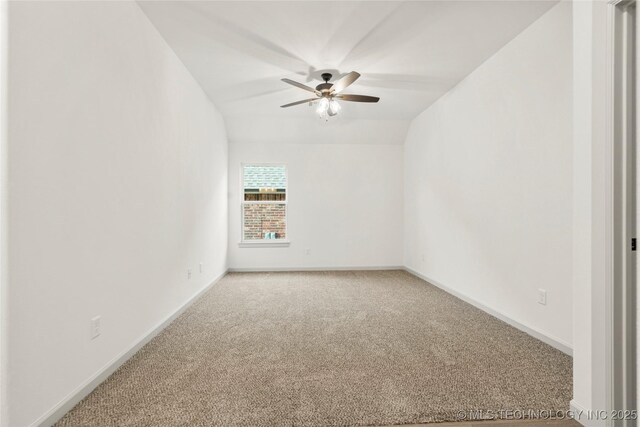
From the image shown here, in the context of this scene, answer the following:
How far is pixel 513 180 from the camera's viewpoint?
3020 millimetres

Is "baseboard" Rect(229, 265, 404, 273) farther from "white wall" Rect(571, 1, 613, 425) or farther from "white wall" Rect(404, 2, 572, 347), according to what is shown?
"white wall" Rect(571, 1, 613, 425)

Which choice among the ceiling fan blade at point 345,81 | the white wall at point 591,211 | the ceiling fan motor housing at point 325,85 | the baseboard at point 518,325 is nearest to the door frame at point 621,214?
the white wall at point 591,211

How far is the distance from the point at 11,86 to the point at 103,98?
26.4 inches

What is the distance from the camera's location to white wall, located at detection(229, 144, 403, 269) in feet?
19.8

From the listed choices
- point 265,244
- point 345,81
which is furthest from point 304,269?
point 345,81

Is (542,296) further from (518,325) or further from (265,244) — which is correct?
(265,244)

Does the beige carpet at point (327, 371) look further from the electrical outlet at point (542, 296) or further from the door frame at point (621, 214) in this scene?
the door frame at point (621, 214)

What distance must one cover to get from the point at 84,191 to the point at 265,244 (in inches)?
166

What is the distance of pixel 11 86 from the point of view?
4.42ft

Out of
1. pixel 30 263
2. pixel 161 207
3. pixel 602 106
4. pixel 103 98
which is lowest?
pixel 30 263

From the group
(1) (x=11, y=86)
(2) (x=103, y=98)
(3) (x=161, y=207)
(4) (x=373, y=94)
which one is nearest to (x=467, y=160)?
(4) (x=373, y=94)

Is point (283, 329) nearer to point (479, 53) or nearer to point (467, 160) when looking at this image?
point (467, 160)

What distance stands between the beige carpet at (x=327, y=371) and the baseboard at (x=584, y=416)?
0.40 feet

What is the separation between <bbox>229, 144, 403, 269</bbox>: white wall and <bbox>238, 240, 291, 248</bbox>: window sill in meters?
0.08
